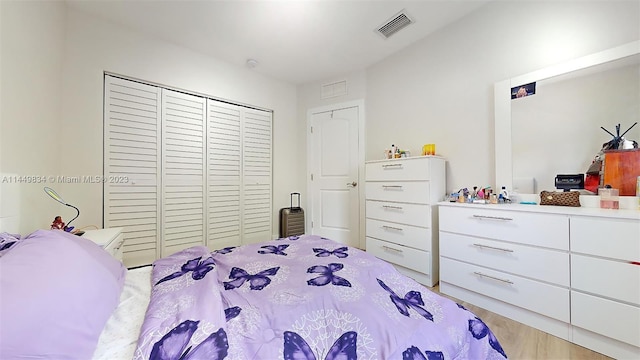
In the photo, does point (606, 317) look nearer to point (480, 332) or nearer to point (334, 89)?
point (480, 332)

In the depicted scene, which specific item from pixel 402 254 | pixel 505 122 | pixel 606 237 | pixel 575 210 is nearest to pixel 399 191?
pixel 402 254

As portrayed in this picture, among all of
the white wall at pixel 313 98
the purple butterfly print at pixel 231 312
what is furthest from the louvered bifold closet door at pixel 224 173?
the purple butterfly print at pixel 231 312

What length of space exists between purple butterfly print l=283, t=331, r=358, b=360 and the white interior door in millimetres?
2474

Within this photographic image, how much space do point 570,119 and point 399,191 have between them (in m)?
1.34

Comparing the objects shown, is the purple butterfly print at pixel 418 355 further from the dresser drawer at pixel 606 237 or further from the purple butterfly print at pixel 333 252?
the dresser drawer at pixel 606 237

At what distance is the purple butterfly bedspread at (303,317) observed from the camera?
673mm

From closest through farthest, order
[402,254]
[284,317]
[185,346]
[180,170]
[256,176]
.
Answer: [185,346] < [284,317] < [402,254] < [180,170] < [256,176]

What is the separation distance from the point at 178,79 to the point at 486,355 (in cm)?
335

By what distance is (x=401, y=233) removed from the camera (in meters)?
2.30

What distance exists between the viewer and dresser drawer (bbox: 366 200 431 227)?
2127mm

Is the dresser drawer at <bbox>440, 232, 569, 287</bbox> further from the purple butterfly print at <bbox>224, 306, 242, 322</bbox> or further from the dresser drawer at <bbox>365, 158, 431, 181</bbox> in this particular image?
the purple butterfly print at <bbox>224, 306, 242, 322</bbox>

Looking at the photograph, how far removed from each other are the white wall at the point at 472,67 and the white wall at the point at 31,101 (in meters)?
2.98

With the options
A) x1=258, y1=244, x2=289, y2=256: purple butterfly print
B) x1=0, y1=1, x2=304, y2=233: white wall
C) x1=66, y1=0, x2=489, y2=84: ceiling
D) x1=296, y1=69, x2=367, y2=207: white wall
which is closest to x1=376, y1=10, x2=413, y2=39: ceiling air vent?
x1=66, y1=0, x2=489, y2=84: ceiling

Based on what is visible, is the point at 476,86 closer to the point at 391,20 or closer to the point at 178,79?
the point at 391,20
